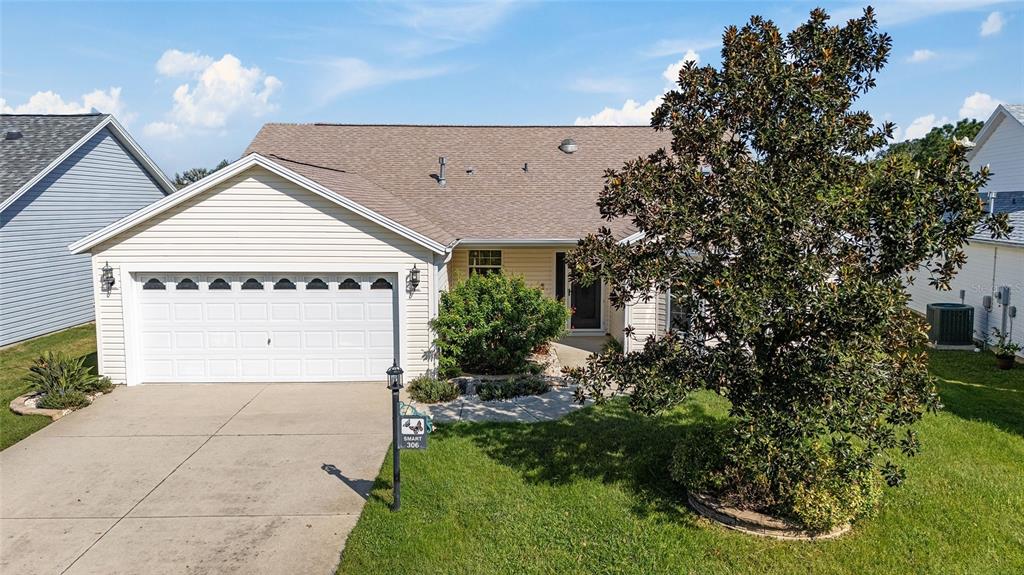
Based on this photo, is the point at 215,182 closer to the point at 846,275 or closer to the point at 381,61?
the point at 381,61

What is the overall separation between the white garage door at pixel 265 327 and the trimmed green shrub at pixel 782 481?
7221 mm

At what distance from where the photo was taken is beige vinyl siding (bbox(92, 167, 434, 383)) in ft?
41.9

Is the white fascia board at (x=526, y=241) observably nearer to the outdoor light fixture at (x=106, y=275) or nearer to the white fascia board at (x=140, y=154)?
the outdoor light fixture at (x=106, y=275)

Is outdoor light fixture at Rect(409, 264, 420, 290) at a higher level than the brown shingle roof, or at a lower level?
lower

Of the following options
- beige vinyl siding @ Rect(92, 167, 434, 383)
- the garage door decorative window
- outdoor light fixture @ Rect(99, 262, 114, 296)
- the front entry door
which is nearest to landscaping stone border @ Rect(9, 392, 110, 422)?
beige vinyl siding @ Rect(92, 167, 434, 383)

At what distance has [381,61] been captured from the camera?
1850 cm

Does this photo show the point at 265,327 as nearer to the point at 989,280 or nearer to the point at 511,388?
the point at 511,388

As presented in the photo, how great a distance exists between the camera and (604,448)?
9.49 meters

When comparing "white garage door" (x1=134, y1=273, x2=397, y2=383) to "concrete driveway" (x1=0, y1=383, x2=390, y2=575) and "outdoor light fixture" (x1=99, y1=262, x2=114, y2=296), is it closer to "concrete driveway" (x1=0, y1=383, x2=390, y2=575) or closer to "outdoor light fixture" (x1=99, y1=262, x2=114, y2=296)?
"outdoor light fixture" (x1=99, y1=262, x2=114, y2=296)

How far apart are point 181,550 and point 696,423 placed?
7132 millimetres

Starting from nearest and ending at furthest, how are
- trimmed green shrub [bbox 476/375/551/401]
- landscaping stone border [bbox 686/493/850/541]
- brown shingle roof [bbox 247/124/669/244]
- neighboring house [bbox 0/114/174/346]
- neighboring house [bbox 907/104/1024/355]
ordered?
1. landscaping stone border [bbox 686/493/850/541]
2. trimmed green shrub [bbox 476/375/551/401]
3. neighboring house [bbox 907/104/1024/355]
4. brown shingle roof [bbox 247/124/669/244]
5. neighboring house [bbox 0/114/174/346]

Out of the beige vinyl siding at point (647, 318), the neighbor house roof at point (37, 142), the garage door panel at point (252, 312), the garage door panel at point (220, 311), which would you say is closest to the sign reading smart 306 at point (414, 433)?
the garage door panel at point (252, 312)

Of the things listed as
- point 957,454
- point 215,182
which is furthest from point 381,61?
point 957,454

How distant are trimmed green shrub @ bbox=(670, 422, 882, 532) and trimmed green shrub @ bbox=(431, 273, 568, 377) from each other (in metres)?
5.66
